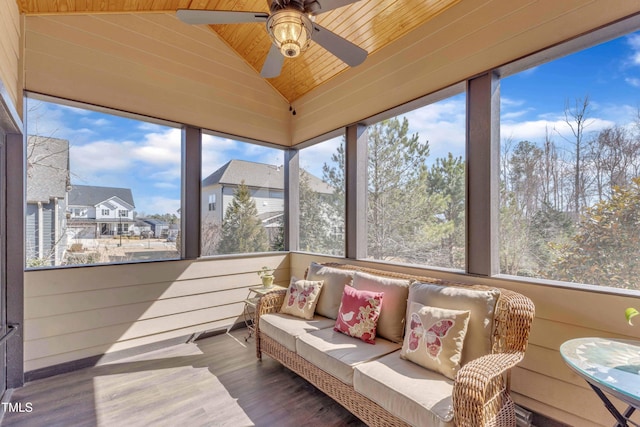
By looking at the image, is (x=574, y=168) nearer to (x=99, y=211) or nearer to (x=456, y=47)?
(x=456, y=47)

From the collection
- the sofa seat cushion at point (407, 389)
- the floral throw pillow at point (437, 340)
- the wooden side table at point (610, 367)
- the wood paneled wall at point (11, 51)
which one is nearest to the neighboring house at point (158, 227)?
Answer: the wood paneled wall at point (11, 51)

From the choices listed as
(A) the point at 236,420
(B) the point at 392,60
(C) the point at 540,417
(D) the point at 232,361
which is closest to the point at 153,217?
(D) the point at 232,361

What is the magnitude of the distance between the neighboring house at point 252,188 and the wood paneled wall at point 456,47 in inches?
45.2

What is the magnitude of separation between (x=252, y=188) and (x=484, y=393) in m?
3.73

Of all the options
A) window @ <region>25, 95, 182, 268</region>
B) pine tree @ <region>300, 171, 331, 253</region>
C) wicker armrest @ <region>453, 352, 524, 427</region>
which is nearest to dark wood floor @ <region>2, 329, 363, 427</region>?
wicker armrest @ <region>453, 352, 524, 427</region>

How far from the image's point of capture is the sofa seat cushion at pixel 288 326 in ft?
8.90

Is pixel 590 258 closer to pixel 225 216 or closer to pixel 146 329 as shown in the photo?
pixel 225 216

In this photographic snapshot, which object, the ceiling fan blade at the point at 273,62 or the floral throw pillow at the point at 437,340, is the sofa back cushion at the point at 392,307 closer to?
the floral throw pillow at the point at 437,340

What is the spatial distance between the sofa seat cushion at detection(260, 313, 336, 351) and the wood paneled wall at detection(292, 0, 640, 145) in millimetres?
2416

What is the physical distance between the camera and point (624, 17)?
6.14ft

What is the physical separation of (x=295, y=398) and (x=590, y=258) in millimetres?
2492

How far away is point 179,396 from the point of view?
8.31 ft

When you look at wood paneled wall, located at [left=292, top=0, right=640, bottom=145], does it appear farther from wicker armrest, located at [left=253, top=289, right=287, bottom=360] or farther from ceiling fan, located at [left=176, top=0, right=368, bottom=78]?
wicker armrest, located at [left=253, top=289, right=287, bottom=360]

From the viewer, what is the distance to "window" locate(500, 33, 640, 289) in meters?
1.95
